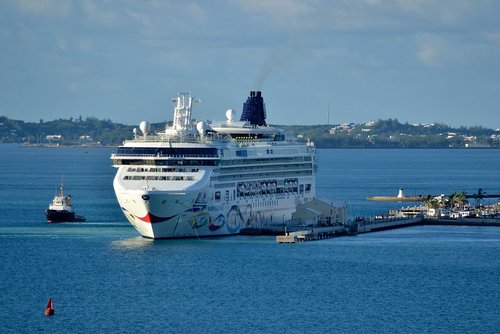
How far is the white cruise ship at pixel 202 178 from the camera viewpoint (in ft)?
251

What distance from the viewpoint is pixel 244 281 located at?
65500mm

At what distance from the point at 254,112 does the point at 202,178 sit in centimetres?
1540

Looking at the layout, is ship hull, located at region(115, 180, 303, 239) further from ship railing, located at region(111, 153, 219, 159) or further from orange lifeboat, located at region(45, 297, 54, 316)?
orange lifeboat, located at region(45, 297, 54, 316)

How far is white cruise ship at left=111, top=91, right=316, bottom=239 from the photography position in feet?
251

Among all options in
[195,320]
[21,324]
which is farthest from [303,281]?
[21,324]

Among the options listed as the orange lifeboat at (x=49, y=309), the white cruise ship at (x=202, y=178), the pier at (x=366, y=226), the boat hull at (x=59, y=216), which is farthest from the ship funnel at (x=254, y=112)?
the orange lifeboat at (x=49, y=309)

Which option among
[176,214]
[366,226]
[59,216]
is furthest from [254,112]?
[176,214]

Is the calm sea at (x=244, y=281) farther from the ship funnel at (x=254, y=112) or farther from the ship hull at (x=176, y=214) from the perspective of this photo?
the ship funnel at (x=254, y=112)

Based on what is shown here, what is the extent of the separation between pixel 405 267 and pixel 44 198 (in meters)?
53.1

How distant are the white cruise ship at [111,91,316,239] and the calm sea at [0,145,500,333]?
4.62 feet

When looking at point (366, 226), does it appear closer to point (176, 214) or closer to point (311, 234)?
point (311, 234)

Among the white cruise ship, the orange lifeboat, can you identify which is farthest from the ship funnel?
the orange lifeboat

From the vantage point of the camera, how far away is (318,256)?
74750 millimetres

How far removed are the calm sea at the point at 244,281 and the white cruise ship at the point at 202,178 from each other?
1410mm
